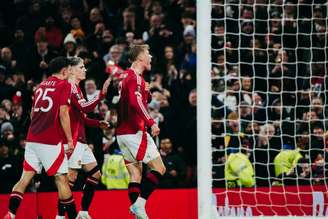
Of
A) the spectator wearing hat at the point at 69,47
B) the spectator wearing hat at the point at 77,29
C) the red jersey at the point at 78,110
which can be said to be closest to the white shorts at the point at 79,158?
the red jersey at the point at 78,110

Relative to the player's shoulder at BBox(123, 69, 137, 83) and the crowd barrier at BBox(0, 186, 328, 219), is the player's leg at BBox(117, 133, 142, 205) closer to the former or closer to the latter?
the player's shoulder at BBox(123, 69, 137, 83)

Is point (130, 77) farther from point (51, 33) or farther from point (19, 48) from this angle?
point (51, 33)

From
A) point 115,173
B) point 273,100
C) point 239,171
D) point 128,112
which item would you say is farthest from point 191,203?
point 273,100

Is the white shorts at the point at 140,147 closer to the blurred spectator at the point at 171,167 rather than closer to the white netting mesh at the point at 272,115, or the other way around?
the white netting mesh at the point at 272,115

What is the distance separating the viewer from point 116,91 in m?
12.7

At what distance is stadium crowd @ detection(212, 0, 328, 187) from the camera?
39.2 feet

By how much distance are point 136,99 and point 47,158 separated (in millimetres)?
1095

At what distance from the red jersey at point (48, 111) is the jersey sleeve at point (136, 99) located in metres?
0.66

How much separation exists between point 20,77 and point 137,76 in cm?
373

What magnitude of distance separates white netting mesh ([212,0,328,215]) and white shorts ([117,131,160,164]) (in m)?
1.52

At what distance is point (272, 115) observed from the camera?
1246 cm

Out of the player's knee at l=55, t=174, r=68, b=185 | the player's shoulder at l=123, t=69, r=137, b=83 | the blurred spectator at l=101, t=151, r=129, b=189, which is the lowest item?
the blurred spectator at l=101, t=151, r=129, b=189

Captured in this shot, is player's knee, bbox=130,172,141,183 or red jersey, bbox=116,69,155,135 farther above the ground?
red jersey, bbox=116,69,155,135

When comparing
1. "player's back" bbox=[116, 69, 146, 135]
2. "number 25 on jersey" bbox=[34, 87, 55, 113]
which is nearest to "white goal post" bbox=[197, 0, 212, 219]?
"player's back" bbox=[116, 69, 146, 135]
